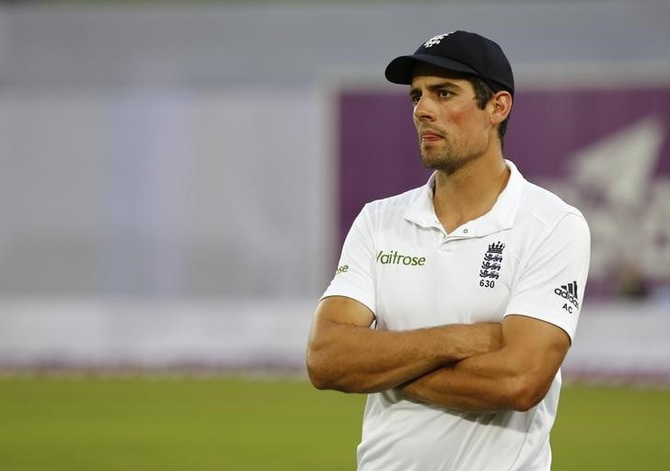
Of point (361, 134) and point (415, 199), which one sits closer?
point (415, 199)

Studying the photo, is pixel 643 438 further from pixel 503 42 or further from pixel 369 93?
pixel 503 42

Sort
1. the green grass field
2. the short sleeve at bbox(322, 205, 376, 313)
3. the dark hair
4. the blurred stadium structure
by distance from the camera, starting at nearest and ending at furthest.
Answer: the dark hair < the short sleeve at bbox(322, 205, 376, 313) < the green grass field < the blurred stadium structure

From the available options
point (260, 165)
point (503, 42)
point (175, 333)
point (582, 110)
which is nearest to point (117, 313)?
point (175, 333)

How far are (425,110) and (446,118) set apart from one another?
69 mm

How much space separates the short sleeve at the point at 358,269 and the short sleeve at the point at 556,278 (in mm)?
480

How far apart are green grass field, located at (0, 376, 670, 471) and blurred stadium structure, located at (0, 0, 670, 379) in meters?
1.05

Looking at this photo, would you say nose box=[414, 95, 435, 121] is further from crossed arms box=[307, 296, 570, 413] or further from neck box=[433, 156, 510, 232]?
crossed arms box=[307, 296, 570, 413]

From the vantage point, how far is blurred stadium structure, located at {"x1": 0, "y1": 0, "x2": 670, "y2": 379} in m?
15.3

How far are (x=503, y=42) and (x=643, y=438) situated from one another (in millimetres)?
9946

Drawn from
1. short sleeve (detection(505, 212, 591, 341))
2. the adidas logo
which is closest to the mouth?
short sleeve (detection(505, 212, 591, 341))

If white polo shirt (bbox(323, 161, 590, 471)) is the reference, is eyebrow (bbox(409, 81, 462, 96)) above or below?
above

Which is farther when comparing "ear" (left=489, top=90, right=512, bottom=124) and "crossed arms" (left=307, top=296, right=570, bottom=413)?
"ear" (left=489, top=90, right=512, bottom=124)

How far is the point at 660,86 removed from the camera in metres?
15.6

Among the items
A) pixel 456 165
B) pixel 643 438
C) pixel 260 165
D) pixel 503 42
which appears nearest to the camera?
pixel 456 165
